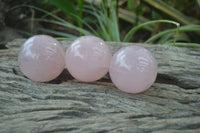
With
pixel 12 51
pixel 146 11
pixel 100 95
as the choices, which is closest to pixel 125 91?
pixel 100 95

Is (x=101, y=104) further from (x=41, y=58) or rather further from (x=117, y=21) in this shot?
(x=117, y=21)

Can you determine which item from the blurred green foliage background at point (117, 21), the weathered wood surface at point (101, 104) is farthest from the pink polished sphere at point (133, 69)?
the blurred green foliage background at point (117, 21)

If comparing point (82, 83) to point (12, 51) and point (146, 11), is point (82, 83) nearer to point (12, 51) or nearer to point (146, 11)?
point (12, 51)

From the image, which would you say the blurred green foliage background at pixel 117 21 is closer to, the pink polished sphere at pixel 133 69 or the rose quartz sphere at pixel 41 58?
the pink polished sphere at pixel 133 69

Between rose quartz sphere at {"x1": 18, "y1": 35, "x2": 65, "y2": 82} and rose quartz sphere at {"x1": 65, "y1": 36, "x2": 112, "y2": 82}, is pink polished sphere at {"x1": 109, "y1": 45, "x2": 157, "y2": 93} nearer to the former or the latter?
rose quartz sphere at {"x1": 65, "y1": 36, "x2": 112, "y2": 82}

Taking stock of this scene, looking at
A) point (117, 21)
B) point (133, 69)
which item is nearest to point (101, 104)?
point (133, 69)

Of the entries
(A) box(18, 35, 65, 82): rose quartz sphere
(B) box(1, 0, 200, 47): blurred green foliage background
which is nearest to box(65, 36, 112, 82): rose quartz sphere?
(A) box(18, 35, 65, 82): rose quartz sphere
